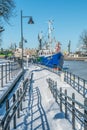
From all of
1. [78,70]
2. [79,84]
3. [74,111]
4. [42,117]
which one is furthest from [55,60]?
[74,111]

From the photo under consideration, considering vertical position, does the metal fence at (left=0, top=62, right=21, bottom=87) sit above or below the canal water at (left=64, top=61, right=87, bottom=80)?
above

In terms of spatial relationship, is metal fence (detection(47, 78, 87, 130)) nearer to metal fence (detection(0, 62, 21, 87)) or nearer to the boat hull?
metal fence (detection(0, 62, 21, 87))

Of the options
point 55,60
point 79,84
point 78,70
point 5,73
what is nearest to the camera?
point 5,73

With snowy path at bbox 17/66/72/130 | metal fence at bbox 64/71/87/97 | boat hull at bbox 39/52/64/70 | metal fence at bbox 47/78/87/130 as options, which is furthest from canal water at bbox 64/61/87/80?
metal fence at bbox 47/78/87/130

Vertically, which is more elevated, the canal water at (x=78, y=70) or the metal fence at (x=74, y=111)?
the metal fence at (x=74, y=111)

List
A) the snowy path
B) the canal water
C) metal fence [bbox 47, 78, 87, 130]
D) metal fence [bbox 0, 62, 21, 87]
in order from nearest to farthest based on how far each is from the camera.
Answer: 1. metal fence [bbox 47, 78, 87, 130]
2. the snowy path
3. metal fence [bbox 0, 62, 21, 87]
4. the canal water

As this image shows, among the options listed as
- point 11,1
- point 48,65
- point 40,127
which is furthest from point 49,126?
point 48,65

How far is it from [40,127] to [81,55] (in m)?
160

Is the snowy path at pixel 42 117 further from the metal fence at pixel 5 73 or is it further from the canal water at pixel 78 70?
the canal water at pixel 78 70

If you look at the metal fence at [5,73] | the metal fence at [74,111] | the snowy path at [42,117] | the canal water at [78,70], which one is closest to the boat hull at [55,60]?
the canal water at [78,70]

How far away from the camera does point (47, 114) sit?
1499cm

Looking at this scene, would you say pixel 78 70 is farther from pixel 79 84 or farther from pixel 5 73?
pixel 5 73

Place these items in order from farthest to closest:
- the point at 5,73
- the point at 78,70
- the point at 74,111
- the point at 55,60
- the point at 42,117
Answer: the point at 78,70
the point at 55,60
the point at 5,73
the point at 42,117
the point at 74,111

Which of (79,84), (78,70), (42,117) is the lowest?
(78,70)
